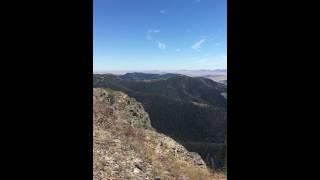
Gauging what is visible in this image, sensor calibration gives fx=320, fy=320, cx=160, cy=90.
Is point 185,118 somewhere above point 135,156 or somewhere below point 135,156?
below

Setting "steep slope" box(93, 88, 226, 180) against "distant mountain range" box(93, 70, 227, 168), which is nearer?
"steep slope" box(93, 88, 226, 180)

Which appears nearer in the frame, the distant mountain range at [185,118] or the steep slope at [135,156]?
the steep slope at [135,156]

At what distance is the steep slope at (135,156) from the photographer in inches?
443

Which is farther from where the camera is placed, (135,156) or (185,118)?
(185,118)

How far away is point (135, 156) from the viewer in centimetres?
1318

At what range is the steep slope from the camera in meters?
11.3
